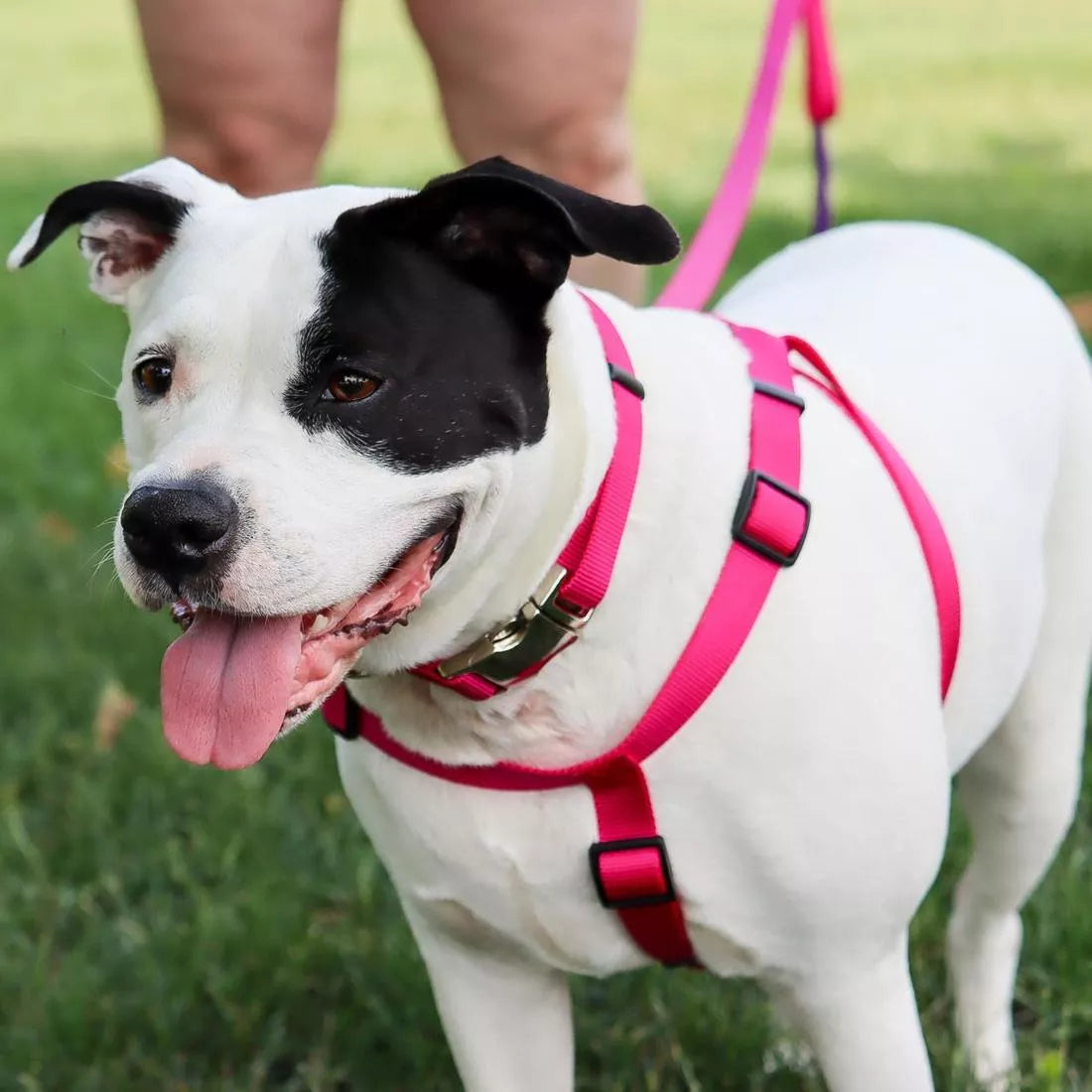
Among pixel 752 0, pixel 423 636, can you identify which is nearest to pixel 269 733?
pixel 423 636

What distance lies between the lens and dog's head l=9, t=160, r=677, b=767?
77.2 inches

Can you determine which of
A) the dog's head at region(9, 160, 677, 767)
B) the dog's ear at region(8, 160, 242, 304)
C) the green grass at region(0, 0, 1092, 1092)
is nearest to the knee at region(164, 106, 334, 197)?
the green grass at region(0, 0, 1092, 1092)

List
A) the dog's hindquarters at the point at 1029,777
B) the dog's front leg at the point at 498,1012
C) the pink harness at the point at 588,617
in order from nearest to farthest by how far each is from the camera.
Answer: the pink harness at the point at 588,617
the dog's front leg at the point at 498,1012
the dog's hindquarters at the point at 1029,777

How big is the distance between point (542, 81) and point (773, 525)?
1180 millimetres

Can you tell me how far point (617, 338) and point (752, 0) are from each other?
59.9 feet

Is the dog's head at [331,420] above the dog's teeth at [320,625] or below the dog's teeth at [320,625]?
above

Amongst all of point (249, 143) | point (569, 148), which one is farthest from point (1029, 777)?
point (249, 143)

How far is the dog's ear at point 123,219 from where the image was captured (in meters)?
2.30

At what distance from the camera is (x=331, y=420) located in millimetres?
2012

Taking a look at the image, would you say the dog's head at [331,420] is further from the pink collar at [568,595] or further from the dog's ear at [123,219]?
the dog's ear at [123,219]

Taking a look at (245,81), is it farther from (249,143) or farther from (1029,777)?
(1029,777)

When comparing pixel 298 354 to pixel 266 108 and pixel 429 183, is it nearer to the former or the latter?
pixel 429 183

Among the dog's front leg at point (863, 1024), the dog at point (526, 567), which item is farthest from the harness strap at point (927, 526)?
the dog's front leg at point (863, 1024)

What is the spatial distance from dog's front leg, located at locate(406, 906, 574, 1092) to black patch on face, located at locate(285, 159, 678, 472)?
2.54 ft
